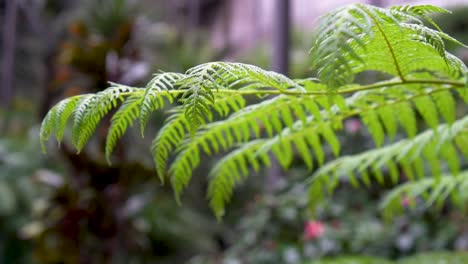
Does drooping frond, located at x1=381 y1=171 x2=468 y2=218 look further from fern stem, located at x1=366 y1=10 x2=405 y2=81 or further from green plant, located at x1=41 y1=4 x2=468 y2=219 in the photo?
fern stem, located at x1=366 y1=10 x2=405 y2=81

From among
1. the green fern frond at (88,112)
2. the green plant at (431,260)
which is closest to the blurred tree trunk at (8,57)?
the green plant at (431,260)

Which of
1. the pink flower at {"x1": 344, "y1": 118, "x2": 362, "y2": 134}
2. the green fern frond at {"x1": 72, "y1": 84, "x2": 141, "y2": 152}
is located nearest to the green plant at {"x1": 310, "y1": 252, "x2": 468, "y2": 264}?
the green fern frond at {"x1": 72, "y1": 84, "x2": 141, "y2": 152}

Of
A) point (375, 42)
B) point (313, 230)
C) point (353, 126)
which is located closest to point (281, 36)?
point (353, 126)

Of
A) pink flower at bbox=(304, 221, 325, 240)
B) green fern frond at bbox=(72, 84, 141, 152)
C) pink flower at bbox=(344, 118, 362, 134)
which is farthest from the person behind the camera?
pink flower at bbox=(344, 118, 362, 134)

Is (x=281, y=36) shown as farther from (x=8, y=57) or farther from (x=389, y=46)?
(x=389, y=46)

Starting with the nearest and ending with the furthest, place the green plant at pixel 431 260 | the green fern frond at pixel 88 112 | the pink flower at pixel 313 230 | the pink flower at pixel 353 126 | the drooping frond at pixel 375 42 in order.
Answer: the drooping frond at pixel 375 42, the green fern frond at pixel 88 112, the green plant at pixel 431 260, the pink flower at pixel 313 230, the pink flower at pixel 353 126

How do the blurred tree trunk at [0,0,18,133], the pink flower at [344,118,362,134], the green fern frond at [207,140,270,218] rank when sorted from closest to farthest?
the green fern frond at [207,140,270,218] < the pink flower at [344,118,362,134] < the blurred tree trunk at [0,0,18,133]

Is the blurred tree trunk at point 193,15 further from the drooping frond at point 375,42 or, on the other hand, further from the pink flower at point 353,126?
the drooping frond at point 375,42

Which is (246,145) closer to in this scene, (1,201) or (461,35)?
(1,201)
